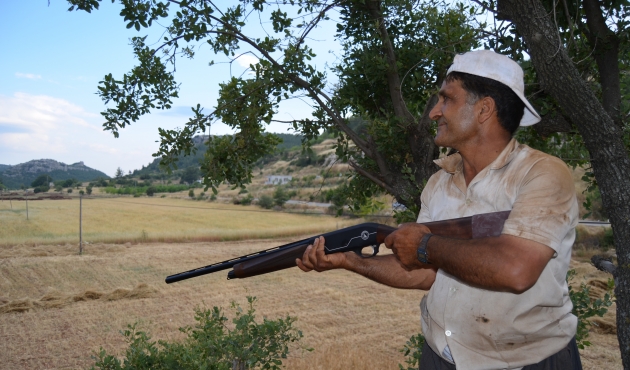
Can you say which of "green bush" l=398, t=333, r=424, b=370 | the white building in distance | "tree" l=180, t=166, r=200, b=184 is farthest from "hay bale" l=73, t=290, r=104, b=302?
"tree" l=180, t=166, r=200, b=184

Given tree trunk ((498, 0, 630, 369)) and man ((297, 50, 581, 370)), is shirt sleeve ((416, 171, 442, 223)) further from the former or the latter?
tree trunk ((498, 0, 630, 369))

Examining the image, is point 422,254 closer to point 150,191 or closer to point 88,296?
point 88,296

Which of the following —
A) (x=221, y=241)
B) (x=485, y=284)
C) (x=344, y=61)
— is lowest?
(x=221, y=241)

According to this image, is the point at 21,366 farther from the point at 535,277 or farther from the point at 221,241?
the point at 221,241

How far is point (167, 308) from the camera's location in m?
15.5

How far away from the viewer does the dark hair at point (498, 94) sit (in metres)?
2.42

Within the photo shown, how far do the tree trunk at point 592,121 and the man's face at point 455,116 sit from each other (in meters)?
1.53

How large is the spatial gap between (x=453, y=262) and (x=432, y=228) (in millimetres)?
335

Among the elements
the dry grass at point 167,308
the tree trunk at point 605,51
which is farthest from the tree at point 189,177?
the tree trunk at point 605,51

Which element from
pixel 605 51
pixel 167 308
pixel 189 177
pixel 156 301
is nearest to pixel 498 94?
pixel 605 51

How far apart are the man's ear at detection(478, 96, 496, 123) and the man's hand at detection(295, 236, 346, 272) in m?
1.08

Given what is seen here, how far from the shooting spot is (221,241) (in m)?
33.3

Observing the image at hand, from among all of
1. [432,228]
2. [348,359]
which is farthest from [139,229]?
[432,228]

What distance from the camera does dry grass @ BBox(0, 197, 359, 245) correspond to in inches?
1243
